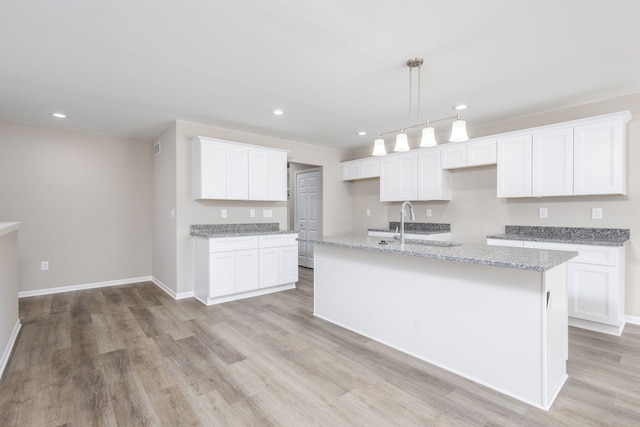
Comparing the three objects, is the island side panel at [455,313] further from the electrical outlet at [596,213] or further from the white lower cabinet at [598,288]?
the electrical outlet at [596,213]

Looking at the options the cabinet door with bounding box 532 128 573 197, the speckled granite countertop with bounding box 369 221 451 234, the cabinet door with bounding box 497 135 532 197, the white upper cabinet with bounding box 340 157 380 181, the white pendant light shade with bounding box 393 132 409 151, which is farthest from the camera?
the white upper cabinet with bounding box 340 157 380 181

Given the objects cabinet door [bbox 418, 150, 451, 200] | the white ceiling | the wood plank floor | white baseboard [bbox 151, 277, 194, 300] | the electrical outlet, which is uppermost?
the white ceiling

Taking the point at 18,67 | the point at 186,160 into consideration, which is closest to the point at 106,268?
the point at 186,160

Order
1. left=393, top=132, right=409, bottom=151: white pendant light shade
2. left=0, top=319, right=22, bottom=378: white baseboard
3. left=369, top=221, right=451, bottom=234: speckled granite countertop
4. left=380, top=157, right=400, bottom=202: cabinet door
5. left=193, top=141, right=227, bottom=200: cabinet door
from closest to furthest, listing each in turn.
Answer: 1. left=0, top=319, right=22, bottom=378: white baseboard
2. left=393, top=132, right=409, bottom=151: white pendant light shade
3. left=193, top=141, right=227, bottom=200: cabinet door
4. left=369, top=221, right=451, bottom=234: speckled granite countertop
5. left=380, top=157, right=400, bottom=202: cabinet door

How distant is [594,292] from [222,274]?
410cm

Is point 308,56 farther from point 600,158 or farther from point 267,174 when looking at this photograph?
point 600,158

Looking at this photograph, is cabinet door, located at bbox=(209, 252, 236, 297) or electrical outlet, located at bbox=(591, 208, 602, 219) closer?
electrical outlet, located at bbox=(591, 208, 602, 219)

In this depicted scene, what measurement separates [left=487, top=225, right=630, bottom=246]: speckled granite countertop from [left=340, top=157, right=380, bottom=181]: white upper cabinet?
2.26 meters

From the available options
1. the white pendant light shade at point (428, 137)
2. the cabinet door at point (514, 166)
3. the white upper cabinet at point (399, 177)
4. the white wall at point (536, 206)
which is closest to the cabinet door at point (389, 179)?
the white upper cabinet at point (399, 177)

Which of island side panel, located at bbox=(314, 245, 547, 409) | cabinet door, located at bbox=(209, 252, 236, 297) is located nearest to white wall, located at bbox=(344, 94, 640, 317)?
island side panel, located at bbox=(314, 245, 547, 409)

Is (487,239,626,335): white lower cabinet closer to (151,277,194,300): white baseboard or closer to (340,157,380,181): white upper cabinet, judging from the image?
(340,157,380,181): white upper cabinet

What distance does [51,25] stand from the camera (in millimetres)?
2066

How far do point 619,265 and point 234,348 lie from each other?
3.69 m

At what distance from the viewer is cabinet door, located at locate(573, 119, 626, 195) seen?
311 centimetres
